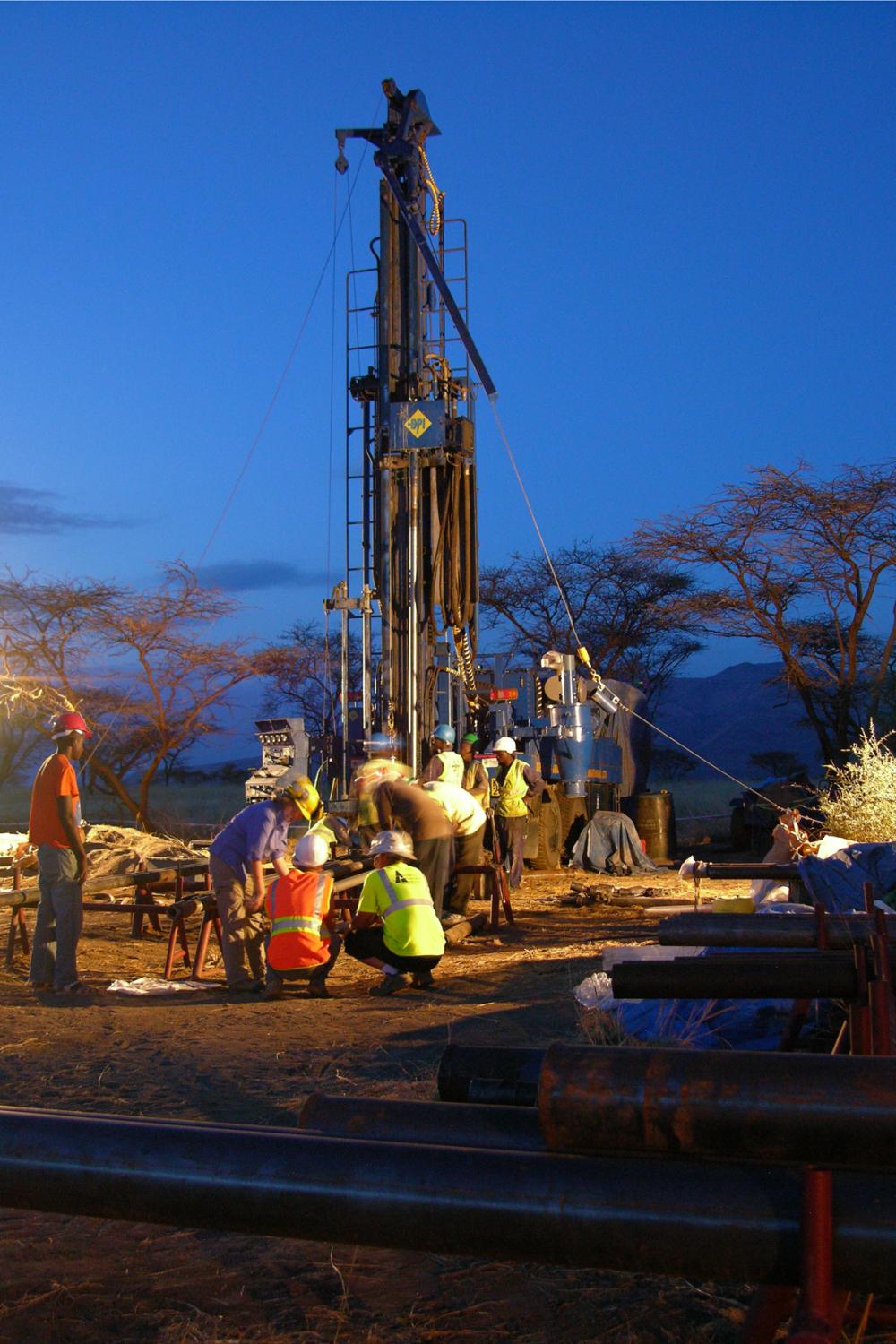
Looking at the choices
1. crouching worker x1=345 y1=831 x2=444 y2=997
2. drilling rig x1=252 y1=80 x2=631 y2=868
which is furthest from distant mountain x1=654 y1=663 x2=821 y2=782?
crouching worker x1=345 y1=831 x2=444 y2=997

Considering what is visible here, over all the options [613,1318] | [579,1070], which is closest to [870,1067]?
[579,1070]

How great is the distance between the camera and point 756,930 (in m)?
4.07

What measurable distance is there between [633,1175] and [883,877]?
17.8 feet

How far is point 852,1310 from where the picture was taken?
2766 mm

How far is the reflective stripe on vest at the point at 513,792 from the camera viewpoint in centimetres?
1462

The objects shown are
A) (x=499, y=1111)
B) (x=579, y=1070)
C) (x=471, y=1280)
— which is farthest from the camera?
(x=471, y=1280)

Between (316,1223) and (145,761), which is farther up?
(145,761)

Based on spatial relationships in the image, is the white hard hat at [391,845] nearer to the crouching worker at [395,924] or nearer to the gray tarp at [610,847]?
the crouching worker at [395,924]

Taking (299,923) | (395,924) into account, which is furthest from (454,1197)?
(395,924)

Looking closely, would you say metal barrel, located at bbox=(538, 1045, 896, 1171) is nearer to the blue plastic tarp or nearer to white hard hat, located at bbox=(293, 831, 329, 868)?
the blue plastic tarp

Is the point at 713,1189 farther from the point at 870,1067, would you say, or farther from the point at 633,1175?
the point at 870,1067

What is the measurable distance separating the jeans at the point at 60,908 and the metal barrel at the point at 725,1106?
7.58 metres

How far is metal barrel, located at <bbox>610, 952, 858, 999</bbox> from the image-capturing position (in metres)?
3.05

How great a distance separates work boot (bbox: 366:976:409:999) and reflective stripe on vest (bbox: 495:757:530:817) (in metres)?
6.08
